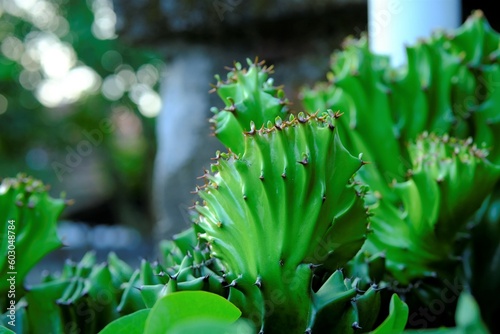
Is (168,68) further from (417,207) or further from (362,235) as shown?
(362,235)

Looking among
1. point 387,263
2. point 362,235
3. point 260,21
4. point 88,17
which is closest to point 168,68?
point 260,21

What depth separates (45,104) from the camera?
4547mm

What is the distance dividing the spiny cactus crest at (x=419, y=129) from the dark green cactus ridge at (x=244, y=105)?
17 centimetres

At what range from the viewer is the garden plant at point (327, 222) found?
0.39 meters

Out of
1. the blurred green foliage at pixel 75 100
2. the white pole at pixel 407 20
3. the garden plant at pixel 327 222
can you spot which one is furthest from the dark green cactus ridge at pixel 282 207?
the blurred green foliage at pixel 75 100

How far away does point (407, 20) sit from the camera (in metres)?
0.87

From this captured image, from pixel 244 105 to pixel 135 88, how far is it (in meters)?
3.46

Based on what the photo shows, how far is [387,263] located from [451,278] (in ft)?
0.24

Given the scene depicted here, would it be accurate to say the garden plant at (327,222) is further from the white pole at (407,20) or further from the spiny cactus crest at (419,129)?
the white pole at (407,20)

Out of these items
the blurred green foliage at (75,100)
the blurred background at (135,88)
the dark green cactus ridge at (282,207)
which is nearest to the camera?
the dark green cactus ridge at (282,207)

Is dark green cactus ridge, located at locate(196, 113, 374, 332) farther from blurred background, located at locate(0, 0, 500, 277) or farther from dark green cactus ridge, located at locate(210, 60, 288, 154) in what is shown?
blurred background, located at locate(0, 0, 500, 277)

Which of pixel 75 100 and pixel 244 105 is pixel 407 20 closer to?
pixel 244 105

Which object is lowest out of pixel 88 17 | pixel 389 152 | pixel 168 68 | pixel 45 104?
pixel 389 152

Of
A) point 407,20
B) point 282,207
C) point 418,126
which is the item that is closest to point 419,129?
point 418,126
